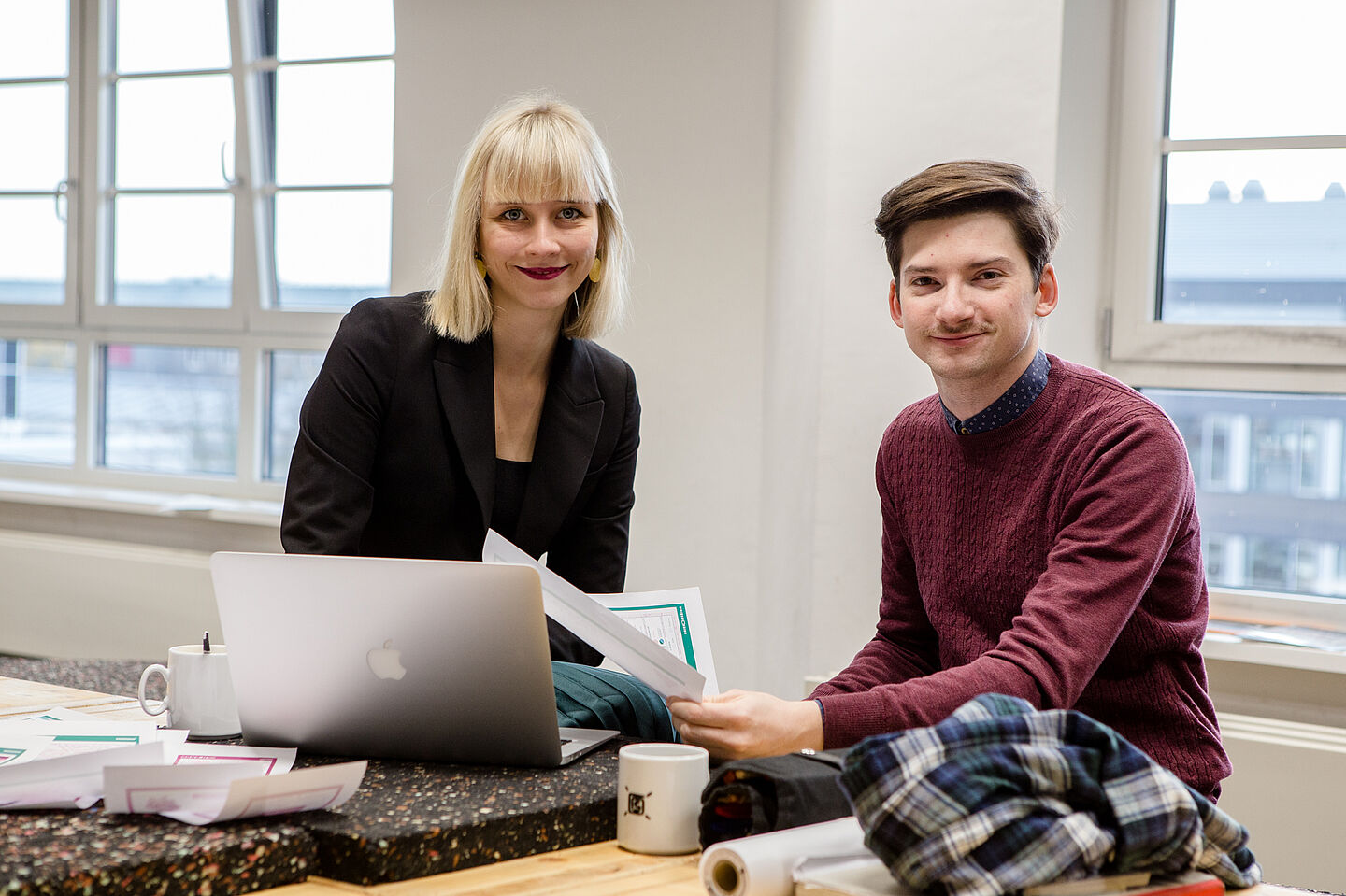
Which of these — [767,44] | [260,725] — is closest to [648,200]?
[767,44]

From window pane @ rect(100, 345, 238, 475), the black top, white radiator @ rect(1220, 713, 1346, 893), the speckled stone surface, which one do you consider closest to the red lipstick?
the black top

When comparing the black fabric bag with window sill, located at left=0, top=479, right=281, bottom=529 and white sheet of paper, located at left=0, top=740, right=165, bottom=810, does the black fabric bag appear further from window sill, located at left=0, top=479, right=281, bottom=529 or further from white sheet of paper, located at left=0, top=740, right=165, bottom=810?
window sill, located at left=0, top=479, right=281, bottom=529

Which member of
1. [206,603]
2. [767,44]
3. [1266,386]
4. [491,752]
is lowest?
[206,603]

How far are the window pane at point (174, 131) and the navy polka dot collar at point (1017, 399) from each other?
10.5ft

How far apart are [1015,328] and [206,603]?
2.95 m

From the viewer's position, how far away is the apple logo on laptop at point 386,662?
3.86 ft

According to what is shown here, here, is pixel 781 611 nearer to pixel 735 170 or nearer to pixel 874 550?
pixel 874 550

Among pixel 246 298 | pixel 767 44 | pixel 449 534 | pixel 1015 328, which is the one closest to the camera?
pixel 1015 328

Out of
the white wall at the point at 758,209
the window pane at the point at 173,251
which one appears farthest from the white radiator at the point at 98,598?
the white wall at the point at 758,209

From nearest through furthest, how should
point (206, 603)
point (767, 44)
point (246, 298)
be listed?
point (767, 44) < point (206, 603) < point (246, 298)

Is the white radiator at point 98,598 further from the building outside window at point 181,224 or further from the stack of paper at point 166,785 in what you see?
the stack of paper at point 166,785

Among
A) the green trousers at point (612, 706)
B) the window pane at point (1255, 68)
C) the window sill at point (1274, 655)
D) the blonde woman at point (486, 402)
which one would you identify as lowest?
the window sill at point (1274, 655)

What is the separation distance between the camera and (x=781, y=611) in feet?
9.12

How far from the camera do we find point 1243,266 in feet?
8.53
